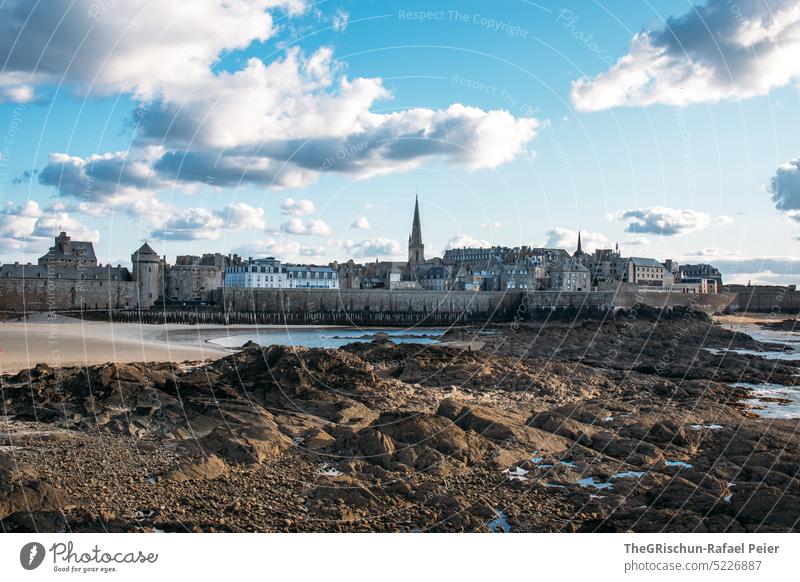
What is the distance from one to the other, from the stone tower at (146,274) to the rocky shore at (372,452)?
46.0 metres

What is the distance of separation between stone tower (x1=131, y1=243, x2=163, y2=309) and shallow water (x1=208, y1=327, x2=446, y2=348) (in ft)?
66.3

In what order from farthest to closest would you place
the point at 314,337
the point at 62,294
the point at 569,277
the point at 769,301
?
the point at 769,301 → the point at 569,277 → the point at 62,294 → the point at 314,337

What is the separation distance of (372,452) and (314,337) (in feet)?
108

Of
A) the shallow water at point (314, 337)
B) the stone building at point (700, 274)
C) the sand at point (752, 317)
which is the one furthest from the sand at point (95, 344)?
the stone building at point (700, 274)

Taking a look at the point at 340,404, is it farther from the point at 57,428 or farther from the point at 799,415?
the point at 799,415

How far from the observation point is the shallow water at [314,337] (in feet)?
121

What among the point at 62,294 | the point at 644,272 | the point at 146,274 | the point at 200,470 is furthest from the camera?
the point at 644,272

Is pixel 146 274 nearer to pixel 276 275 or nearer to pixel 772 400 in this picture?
pixel 276 275

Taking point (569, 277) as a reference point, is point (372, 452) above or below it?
below

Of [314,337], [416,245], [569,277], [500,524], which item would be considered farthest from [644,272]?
[500,524]

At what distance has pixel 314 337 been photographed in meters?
43.6

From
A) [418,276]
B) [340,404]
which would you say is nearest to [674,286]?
[418,276]
